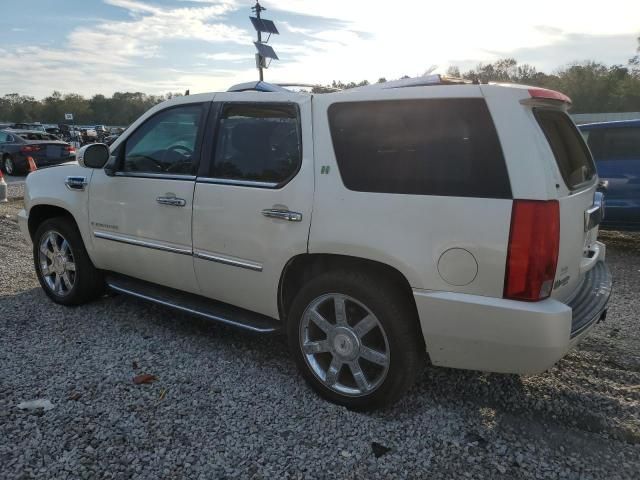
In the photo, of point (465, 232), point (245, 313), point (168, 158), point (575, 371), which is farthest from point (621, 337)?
point (168, 158)

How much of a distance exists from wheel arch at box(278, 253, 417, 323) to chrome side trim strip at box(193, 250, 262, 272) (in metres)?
0.20

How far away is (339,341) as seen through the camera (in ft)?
9.96

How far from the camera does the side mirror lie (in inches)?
161

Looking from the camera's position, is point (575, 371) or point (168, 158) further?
point (168, 158)

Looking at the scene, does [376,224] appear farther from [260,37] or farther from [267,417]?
[260,37]

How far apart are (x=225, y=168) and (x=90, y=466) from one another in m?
1.90

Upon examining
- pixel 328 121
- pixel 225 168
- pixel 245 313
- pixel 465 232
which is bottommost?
pixel 245 313

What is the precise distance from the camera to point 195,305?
3729 mm

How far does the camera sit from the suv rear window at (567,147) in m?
2.70

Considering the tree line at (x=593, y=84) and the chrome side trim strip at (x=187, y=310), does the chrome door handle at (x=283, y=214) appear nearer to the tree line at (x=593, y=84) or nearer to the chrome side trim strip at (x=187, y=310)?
the chrome side trim strip at (x=187, y=310)

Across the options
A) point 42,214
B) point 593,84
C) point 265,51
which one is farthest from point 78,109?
point 42,214

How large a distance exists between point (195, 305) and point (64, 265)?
1680mm

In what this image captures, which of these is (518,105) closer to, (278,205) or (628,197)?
(278,205)

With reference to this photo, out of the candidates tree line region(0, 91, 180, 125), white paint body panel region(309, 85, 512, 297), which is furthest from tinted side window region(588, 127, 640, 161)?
tree line region(0, 91, 180, 125)
